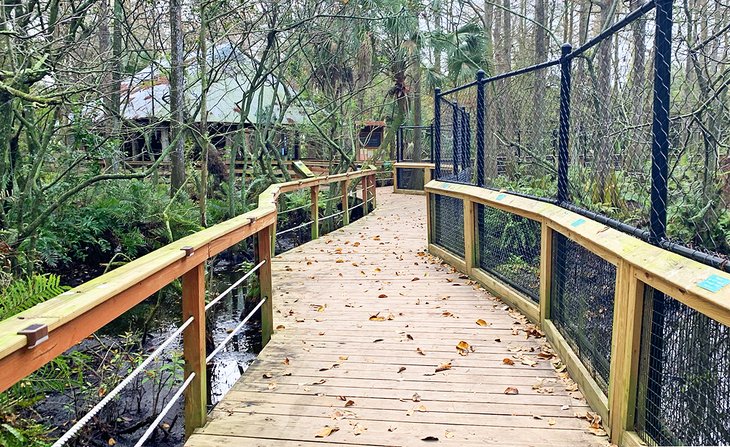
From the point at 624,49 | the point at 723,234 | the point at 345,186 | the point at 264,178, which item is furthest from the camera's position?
the point at 264,178

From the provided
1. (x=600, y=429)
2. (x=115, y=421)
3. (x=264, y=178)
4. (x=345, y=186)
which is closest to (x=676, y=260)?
(x=600, y=429)

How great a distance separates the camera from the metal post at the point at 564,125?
420 cm

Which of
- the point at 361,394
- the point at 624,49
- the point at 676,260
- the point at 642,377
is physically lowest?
the point at 361,394

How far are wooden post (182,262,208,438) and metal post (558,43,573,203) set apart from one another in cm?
263

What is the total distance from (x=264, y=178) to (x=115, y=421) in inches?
336

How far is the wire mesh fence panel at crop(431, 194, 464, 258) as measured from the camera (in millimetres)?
6609

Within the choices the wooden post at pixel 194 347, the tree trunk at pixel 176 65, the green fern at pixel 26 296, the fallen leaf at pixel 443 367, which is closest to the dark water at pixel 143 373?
the green fern at pixel 26 296

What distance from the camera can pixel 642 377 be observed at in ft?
8.02

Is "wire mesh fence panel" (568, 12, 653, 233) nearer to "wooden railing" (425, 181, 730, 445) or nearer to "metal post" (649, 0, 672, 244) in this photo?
"wooden railing" (425, 181, 730, 445)

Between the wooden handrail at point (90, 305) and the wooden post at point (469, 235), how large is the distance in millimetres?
3304

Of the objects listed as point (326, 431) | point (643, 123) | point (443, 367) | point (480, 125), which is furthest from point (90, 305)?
point (480, 125)

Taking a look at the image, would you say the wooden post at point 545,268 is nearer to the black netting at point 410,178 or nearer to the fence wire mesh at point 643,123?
the fence wire mesh at point 643,123

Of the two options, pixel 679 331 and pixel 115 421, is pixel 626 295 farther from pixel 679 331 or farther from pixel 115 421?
pixel 115 421

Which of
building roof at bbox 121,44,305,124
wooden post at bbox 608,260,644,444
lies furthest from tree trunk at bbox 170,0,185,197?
wooden post at bbox 608,260,644,444
